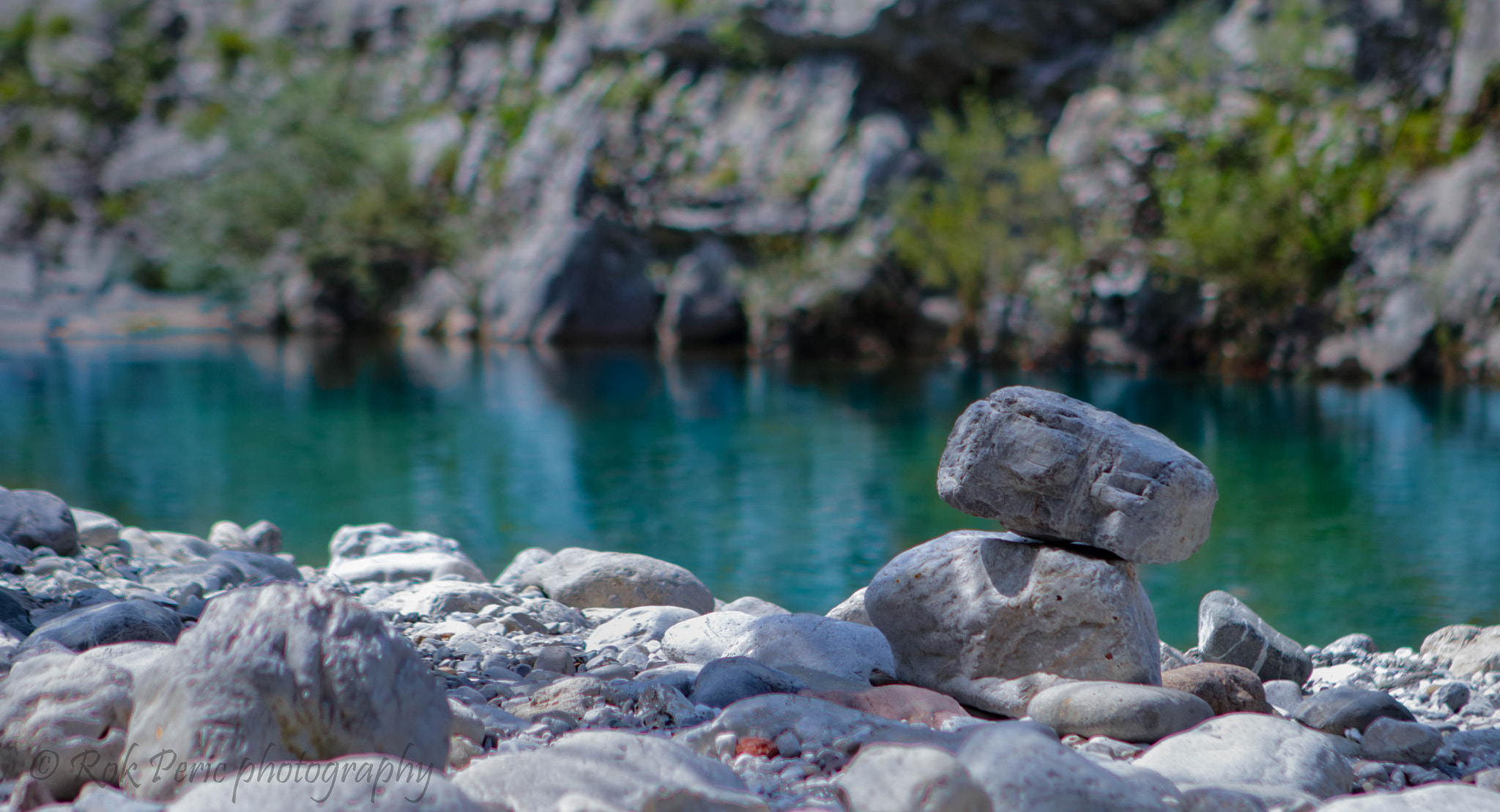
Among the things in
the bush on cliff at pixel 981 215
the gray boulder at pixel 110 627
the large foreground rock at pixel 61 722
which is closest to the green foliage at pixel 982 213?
the bush on cliff at pixel 981 215

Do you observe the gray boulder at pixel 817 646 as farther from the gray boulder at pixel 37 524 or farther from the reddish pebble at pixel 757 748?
the gray boulder at pixel 37 524

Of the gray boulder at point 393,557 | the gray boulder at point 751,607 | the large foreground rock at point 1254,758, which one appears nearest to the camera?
→ the large foreground rock at point 1254,758

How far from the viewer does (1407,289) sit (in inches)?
813

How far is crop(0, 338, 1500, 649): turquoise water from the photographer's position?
8.47m

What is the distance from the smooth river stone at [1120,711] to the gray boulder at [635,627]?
1788 mm

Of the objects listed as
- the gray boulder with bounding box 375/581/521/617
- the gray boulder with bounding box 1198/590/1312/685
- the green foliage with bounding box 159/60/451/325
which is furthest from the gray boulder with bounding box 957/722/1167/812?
the green foliage with bounding box 159/60/451/325

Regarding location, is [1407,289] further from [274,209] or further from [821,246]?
[274,209]

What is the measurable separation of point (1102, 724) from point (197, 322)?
37250 mm

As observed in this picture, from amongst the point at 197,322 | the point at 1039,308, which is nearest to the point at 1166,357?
the point at 1039,308

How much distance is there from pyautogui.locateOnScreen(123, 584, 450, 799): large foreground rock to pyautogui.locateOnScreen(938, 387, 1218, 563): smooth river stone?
222 centimetres

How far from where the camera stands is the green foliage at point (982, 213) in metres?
26.3

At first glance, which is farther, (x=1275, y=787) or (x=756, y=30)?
(x=756, y=30)

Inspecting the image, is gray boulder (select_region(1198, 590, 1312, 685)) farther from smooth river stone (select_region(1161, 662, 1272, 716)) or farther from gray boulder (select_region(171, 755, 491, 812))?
gray boulder (select_region(171, 755, 491, 812))

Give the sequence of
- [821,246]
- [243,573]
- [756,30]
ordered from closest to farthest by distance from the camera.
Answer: [243,573], [821,246], [756,30]
